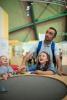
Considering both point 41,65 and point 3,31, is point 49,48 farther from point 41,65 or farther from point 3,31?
point 3,31

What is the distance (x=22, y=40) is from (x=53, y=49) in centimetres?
14

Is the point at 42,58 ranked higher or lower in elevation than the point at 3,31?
lower

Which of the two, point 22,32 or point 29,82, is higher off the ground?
point 22,32

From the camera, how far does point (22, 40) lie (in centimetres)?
138

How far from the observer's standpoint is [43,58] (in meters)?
1.38

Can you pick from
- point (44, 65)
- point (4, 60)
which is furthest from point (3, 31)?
point (44, 65)

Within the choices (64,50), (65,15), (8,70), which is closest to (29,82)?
(8,70)

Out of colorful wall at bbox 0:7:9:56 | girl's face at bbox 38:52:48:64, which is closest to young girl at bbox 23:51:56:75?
girl's face at bbox 38:52:48:64

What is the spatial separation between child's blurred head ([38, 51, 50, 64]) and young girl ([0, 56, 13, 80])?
0.13 metres

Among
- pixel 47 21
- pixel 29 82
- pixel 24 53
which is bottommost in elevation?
pixel 29 82

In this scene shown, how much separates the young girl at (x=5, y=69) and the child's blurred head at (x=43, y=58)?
5.1 inches

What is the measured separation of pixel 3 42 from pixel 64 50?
0.86 ft

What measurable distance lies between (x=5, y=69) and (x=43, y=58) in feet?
0.55

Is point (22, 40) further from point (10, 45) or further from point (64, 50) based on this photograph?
point (64, 50)
